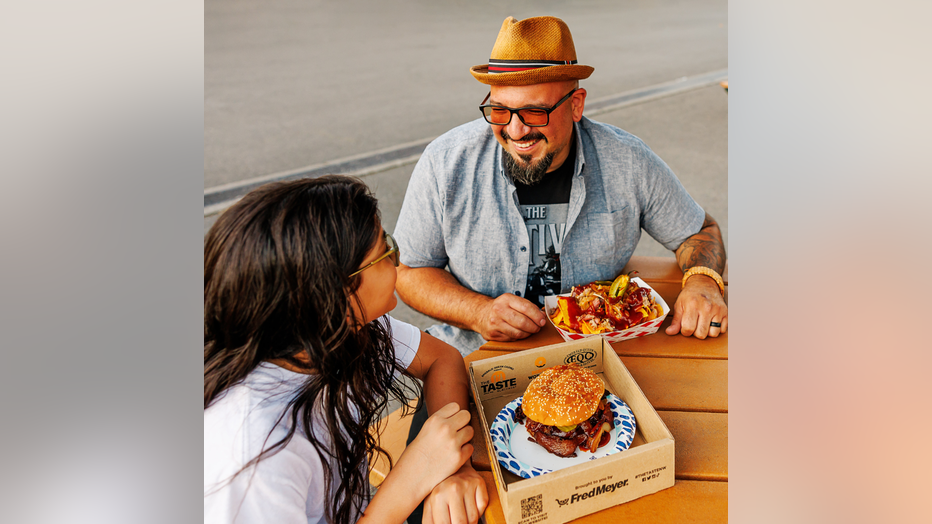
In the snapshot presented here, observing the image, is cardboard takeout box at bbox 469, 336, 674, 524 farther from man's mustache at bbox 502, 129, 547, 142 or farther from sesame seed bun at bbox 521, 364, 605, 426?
man's mustache at bbox 502, 129, 547, 142

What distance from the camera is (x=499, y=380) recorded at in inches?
54.5

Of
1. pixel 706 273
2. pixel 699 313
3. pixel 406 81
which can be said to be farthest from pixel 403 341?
pixel 406 81

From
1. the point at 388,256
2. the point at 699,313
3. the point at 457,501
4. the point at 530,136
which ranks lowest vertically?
the point at 457,501

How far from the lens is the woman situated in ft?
3.07

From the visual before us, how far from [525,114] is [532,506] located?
1263 mm

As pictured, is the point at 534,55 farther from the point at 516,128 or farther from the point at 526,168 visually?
the point at 526,168

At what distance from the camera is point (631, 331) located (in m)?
1.53

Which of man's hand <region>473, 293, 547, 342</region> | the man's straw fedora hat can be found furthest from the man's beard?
man's hand <region>473, 293, 547, 342</region>

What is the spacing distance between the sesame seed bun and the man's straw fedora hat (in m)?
0.98
